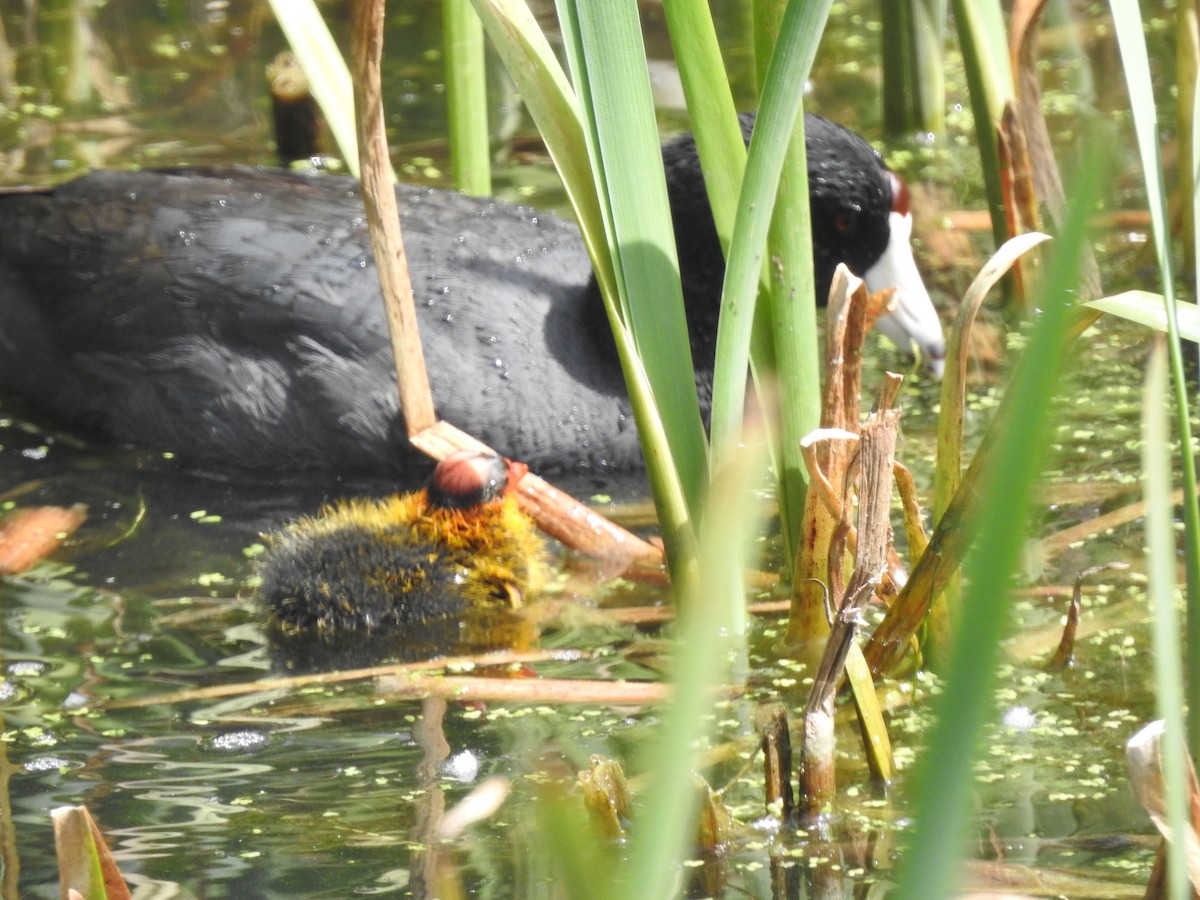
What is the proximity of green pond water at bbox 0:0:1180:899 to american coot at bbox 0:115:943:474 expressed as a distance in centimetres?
12

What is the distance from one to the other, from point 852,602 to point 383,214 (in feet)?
3.85

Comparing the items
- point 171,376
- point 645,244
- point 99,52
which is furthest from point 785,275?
point 99,52

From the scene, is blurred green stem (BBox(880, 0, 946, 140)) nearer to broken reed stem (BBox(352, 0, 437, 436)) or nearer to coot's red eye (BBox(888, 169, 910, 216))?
coot's red eye (BBox(888, 169, 910, 216))

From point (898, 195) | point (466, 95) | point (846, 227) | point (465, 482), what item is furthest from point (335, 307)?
point (898, 195)

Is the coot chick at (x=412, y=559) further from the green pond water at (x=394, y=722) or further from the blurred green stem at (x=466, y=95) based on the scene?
the blurred green stem at (x=466, y=95)

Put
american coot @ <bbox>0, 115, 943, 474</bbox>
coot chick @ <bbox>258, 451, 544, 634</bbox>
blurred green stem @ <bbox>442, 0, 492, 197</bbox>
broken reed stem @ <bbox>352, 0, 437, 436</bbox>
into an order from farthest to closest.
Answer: american coot @ <bbox>0, 115, 943, 474</bbox> < blurred green stem @ <bbox>442, 0, 492, 197</bbox> < coot chick @ <bbox>258, 451, 544, 634</bbox> < broken reed stem @ <bbox>352, 0, 437, 436</bbox>

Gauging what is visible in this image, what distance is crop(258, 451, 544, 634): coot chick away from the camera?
288cm

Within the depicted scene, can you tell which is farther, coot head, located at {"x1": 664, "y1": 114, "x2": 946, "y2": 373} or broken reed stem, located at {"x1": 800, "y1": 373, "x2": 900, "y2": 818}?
coot head, located at {"x1": 664, "y1": 114, "x2": 946, "y2": 373}

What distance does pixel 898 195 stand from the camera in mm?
3676

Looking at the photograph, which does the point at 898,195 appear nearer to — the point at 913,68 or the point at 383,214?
the point at 913,68

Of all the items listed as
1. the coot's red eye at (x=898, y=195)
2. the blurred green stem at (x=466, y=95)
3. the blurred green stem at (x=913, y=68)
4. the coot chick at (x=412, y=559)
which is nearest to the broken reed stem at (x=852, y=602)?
the coot chick at (x=412, y=559)

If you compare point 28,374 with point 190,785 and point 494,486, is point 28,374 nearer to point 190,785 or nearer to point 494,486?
point 494,486

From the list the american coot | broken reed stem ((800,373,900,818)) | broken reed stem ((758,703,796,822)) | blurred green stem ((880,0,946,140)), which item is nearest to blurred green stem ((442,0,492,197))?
the american coot

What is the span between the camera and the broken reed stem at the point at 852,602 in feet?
6.52
